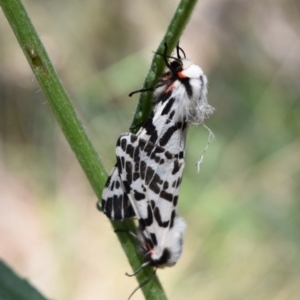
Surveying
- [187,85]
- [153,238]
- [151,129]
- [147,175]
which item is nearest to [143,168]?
[147,175]

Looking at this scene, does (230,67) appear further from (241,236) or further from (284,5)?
(241,236)

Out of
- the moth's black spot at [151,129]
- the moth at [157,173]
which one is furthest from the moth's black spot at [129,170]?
the moth's black spot at [151,129]

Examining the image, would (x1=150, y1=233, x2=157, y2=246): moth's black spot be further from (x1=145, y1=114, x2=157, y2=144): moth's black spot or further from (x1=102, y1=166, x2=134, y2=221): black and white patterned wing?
(x1=145, y1=114, x2=157, y2=144): moth's black spot

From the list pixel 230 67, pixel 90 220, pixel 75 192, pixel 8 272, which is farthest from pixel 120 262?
pixel 8 272

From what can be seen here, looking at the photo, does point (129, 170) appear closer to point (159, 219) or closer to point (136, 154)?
point (136, 154)

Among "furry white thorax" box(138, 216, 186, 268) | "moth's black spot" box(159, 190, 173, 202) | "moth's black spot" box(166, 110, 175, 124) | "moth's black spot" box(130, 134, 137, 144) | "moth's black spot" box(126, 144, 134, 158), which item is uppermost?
"moth's black spot" box(166, 110, 175, 124)

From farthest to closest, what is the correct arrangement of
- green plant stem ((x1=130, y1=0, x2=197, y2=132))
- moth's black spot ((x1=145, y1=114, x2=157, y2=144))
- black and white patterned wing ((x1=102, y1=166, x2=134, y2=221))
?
moth's black spot ((x1=145, y1=114, x2=157, y2=144)), black and white patterned wing ((x1=102, y1=166, x2=134, y2=221)), green plant stem ((x1=130, y1=0, x2=197, y2=132))

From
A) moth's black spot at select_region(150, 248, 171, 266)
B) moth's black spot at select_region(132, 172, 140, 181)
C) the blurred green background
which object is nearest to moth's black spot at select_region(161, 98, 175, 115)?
moth's black spot at select_region(132, 172, 140, 181)
